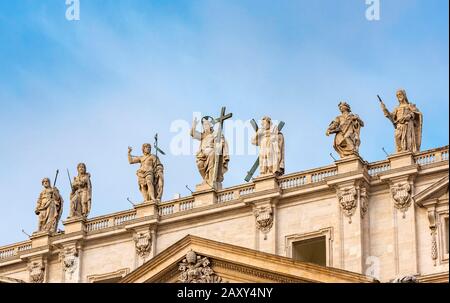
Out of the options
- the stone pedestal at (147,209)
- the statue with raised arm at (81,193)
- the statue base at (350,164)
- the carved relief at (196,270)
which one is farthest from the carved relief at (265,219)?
the statue with raised arm at (81,193)

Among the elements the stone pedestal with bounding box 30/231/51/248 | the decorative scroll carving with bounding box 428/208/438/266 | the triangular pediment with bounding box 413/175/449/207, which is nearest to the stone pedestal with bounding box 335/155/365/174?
the triangular pediment with bounding box 413/175/449/207

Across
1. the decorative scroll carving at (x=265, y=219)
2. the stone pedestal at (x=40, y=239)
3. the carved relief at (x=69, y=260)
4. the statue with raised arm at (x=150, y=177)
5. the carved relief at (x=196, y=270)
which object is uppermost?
the statue with raised arm at (x=150, y=177)

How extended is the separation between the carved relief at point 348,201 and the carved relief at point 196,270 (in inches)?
232

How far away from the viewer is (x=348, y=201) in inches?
2657

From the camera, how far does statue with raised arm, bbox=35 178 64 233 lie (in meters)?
76.7

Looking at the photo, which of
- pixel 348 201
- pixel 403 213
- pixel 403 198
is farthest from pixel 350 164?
pixel 403 213

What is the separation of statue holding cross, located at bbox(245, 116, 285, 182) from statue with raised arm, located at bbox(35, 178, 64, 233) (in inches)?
424

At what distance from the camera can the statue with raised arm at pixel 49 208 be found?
7669 centimetres

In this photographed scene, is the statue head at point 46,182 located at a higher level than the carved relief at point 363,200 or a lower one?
higher

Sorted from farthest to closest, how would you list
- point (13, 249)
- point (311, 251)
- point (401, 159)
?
point (13, 249), point (311, 251), point (401, 159)

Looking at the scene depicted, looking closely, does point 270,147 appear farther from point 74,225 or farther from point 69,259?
point 69,259

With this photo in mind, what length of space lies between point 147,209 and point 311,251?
7.90 metres

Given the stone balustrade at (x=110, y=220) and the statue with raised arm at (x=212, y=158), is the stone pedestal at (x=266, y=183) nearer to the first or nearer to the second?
the statue with raised arm at (x=212, y=158)
